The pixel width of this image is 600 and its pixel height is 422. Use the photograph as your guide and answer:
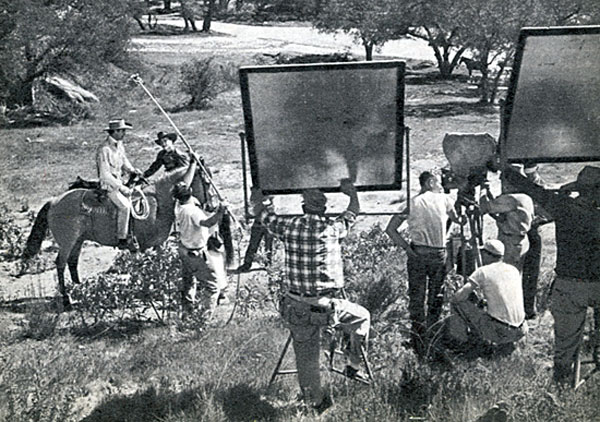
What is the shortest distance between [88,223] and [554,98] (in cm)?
594

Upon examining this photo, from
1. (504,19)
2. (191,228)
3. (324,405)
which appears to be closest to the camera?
(324,405)

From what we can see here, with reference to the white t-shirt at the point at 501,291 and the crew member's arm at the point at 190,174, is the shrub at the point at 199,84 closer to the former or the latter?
the crew member's arm at the point at 190,174

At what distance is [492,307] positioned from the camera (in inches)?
247

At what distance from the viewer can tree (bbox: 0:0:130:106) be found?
848 inches

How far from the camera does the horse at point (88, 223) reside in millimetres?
9820

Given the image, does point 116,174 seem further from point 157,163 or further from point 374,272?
point 374,272

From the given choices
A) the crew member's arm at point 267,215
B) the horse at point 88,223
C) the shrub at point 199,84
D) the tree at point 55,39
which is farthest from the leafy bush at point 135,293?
the shrub at point 199,84

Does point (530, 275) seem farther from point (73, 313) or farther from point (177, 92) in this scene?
point (177, 92)

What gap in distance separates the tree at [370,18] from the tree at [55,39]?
30.2 feet

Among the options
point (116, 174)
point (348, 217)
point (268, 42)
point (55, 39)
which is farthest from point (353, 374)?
point (268, 42)

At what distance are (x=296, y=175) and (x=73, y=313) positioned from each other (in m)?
3.81

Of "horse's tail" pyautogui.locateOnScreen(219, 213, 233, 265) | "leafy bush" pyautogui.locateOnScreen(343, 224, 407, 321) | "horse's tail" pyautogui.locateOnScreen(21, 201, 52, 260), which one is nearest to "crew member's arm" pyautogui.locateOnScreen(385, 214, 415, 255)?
"leafy bush" pyautogui.locateOnScreen(343, 224, 407, 321)

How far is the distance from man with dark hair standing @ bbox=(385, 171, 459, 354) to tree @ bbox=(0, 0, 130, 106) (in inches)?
657

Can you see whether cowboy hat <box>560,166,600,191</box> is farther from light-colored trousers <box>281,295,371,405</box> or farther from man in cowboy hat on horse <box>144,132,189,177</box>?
man in cowboy hat on horse <box>144,132,189,177</box>
